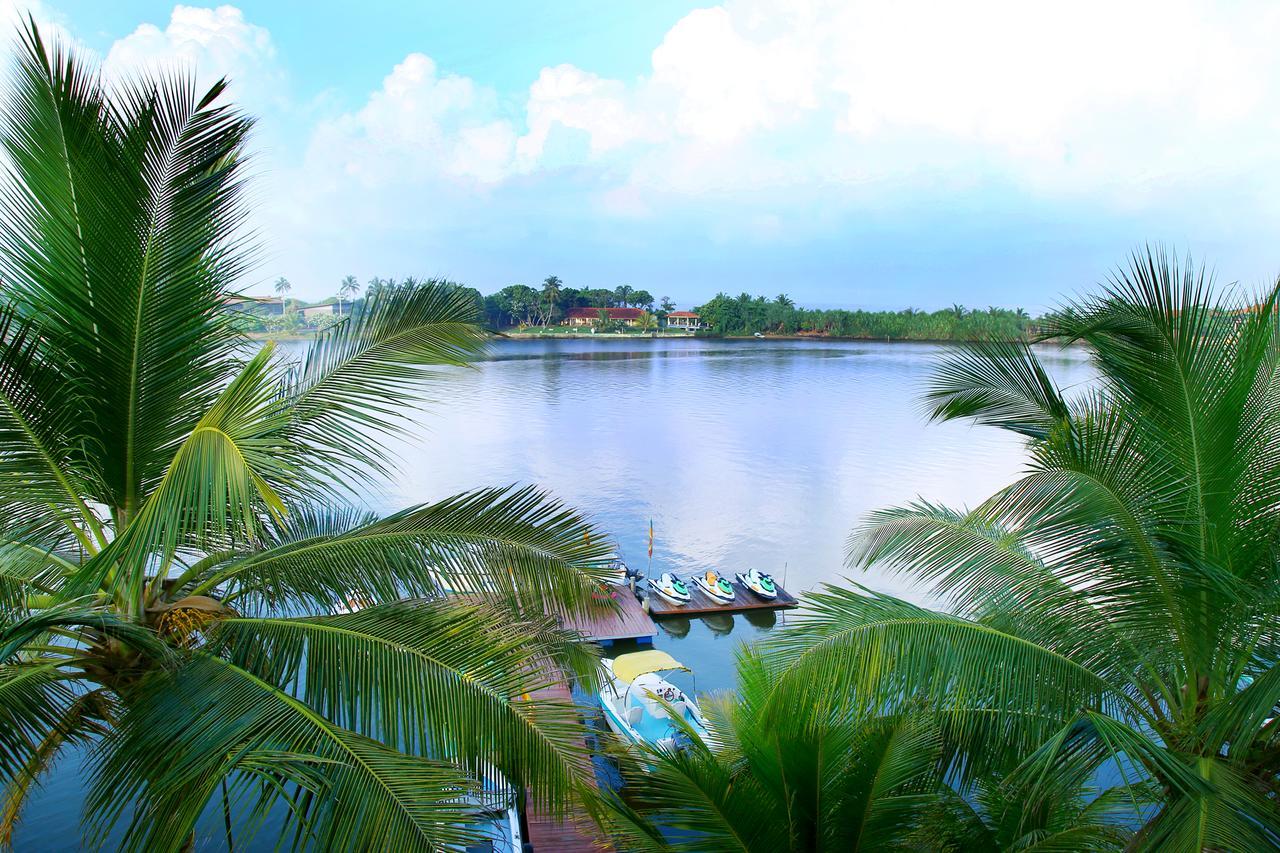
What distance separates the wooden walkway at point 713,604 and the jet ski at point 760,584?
13 centimetres

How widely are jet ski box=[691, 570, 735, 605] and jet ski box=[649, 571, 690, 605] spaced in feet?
1.69

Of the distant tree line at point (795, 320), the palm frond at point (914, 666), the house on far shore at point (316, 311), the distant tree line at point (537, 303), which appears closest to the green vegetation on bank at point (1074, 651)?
the palm frond at point (914, 666)

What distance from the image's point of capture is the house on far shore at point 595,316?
349 feet

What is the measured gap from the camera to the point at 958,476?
3272 cm

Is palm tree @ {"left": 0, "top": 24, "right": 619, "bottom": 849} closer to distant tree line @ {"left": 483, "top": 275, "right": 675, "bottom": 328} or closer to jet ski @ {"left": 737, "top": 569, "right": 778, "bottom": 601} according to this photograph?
jet ski @ {"left": 737, "top": 569, "right": 778, "bottom": 601}

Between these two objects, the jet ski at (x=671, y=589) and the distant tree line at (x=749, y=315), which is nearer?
the jet ski at (x=671, y=589)

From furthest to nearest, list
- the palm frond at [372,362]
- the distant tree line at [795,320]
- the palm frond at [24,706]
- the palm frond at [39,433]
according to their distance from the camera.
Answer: the distant tree line at [795,320], the palm frond at [372,362], the palm frond at [39,433], the palm frond at [24,706]

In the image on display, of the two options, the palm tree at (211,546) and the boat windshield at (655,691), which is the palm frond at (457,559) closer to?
the palm tree at (211,546)

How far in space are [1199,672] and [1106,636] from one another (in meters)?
0.46

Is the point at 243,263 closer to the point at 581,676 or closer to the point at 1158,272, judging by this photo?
the point at 581,676

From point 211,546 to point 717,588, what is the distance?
18.1m

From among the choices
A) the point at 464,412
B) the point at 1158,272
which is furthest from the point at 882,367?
the point at 1158,272

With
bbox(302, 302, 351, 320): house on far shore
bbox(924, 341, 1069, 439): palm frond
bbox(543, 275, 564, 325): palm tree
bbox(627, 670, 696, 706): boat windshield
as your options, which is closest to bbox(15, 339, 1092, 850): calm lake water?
bbox(627, 670, 696, 706): boat windshield

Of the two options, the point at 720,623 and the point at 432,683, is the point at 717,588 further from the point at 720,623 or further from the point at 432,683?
the point at 432,683
